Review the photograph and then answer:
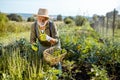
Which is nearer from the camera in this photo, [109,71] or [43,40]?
[43,40]

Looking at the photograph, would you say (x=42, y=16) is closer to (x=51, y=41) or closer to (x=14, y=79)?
(x=51, y=41)

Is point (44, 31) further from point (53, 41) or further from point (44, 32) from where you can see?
point (53, 41)

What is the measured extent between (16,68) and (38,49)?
804 millimetres

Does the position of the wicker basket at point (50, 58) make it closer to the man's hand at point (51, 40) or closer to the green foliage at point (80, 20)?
the man's hand at point (51, 40)

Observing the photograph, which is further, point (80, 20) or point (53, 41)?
point (80, 20)

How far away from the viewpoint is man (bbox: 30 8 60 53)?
5.33m

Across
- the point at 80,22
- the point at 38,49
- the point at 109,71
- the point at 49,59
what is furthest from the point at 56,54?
the point at 80,22

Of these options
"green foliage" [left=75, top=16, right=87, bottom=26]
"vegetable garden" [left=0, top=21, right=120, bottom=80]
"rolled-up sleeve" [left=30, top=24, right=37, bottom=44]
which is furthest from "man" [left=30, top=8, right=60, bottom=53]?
"green foliage" [left=75, top=16, right=87, bottom=26]

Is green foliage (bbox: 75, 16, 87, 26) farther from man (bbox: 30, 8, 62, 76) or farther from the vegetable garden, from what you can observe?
man (bbox: 30, 8, 62, 76)

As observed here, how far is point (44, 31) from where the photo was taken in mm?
5469

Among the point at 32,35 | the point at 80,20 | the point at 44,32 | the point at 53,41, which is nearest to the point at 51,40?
the point at 53,41

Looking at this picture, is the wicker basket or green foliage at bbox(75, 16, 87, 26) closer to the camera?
the wicker basket

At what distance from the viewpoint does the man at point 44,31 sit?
17.5ft

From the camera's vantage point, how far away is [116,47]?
6.11 metres
